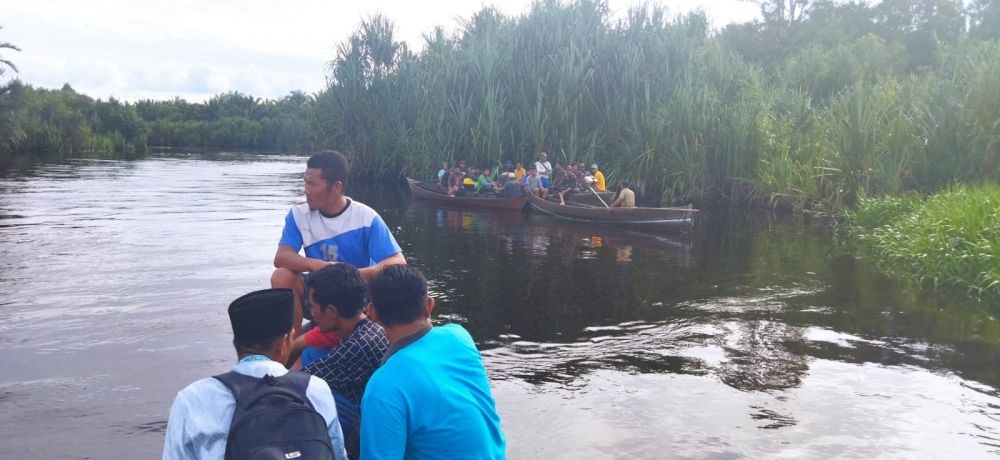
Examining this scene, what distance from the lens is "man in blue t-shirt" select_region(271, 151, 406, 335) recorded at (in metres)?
5.01

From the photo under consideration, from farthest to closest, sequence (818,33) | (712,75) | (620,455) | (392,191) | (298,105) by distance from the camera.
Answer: (298,105) → (818,33) → (392,191) → (712,75) → (620,455)

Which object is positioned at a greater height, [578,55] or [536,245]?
[578,55]

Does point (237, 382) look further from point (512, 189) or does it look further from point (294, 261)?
point (512, 189)

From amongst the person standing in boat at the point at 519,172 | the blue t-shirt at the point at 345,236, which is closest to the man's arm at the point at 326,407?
the blue t-shirt at the point at 345,236

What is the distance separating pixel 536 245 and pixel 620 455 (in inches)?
437

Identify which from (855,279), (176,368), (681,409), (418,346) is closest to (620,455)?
(681,409)

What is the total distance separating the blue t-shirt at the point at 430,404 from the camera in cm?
275

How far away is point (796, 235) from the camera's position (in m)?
18.3

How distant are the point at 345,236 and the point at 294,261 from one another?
0.37 metres

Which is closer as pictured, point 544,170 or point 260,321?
point 260,321

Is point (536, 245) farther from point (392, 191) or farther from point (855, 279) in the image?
point (392, 191)

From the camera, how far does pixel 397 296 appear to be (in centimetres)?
298

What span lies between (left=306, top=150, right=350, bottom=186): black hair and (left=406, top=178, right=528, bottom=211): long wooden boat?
58.5 feet

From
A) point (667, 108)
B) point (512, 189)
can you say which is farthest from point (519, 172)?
point (667, 108)
